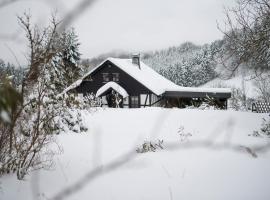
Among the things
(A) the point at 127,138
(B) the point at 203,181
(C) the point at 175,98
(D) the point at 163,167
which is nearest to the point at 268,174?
(B) the point at 203,181

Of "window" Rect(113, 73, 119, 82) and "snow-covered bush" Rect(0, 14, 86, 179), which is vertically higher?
"window" Rect(113, 73, 119, 82)

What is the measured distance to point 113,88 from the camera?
30.3 meters

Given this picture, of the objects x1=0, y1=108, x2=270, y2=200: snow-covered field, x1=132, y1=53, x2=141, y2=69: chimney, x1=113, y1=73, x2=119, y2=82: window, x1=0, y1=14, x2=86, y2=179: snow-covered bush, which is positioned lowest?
x1=0, y1=108, x2=270, y2=200: snow-covered field

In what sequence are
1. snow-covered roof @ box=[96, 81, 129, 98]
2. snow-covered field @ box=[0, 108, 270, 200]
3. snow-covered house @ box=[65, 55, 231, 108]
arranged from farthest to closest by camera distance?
snow-covered roof @ box=[96, 81, 129, 98]
snow-covered house @ box=[65, 55, 231, 108]
snow-covered field @ box=[0, 108, 270, 200]

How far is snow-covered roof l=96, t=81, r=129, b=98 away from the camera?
1185 inches

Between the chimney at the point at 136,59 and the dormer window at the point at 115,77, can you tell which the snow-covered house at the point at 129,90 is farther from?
the chimney at the point at 136,59

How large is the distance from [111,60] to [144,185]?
2762 cm

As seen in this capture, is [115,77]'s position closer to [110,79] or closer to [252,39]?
[110,79]

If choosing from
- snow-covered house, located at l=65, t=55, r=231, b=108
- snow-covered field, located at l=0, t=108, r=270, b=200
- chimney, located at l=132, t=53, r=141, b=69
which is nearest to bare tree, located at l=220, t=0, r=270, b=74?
snow-covered field, located at l=0, t=108, r=270, b=200

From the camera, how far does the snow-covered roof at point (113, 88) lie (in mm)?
30094

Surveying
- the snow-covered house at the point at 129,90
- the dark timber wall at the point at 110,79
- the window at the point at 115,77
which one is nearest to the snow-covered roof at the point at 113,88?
the snow-covered house at the point at 129,90

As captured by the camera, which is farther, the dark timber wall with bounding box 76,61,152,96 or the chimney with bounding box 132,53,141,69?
the chimney with bounding box 132,53,141,69

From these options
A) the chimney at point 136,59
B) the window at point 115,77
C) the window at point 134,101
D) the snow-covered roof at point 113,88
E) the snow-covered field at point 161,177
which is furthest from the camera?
the chimney at point 136,59

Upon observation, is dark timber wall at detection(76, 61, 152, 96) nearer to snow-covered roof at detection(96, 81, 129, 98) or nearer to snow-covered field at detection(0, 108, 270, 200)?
snow-covered roof at detection(96, 81, 129, 98)
